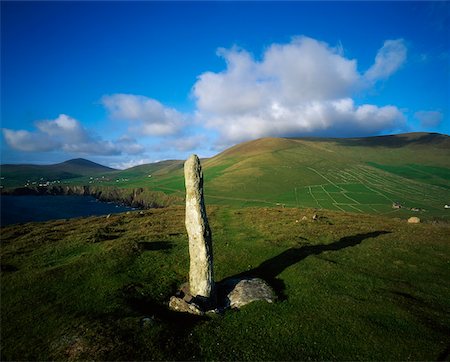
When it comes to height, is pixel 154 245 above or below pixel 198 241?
below

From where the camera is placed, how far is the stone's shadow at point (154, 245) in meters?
32.3

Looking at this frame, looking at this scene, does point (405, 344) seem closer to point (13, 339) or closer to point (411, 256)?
point (411, 256)

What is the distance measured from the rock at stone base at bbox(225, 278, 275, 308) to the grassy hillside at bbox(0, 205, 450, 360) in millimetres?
815

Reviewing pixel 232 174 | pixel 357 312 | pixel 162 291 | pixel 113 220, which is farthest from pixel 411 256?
pixel 232 174

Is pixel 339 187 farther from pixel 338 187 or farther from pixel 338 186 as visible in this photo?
pixel 338 186

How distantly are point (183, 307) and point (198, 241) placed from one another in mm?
4791

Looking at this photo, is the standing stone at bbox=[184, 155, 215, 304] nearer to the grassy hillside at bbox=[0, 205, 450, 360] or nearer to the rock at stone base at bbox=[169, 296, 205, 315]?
the rock at stone base at bbox=[169, 296, 205, 315]

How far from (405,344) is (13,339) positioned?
72.6 ft

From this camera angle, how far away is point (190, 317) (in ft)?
62.0

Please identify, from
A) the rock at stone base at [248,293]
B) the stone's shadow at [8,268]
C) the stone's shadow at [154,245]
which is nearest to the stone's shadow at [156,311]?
the rock at stone base at [248,293]

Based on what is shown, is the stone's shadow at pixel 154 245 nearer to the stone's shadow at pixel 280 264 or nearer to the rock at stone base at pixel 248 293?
the stone's shadow at pixel 280 264

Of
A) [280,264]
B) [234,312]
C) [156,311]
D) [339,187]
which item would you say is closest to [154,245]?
[280,264]

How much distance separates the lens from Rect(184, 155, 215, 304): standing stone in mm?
21422

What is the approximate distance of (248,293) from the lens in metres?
21.7
